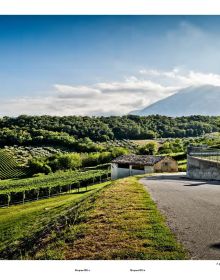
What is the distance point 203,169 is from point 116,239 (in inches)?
748

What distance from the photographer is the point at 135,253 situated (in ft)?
18.1

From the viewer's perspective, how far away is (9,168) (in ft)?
268

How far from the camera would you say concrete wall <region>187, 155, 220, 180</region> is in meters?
22.0

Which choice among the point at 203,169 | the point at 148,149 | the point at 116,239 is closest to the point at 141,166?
the point at 148,149

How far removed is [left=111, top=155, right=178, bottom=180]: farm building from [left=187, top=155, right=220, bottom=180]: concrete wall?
84.9 ft

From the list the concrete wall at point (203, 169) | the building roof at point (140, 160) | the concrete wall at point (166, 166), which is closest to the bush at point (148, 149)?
the building roof at point (140, 160)

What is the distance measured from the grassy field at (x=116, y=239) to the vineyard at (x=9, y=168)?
69.3 meters

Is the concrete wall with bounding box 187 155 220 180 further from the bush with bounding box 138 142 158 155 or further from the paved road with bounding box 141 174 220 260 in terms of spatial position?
the bush with bounding box 138 142 158 155

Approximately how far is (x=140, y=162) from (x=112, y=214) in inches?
1821

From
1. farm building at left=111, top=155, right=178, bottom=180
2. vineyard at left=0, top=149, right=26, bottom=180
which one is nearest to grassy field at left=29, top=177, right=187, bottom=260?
farm building at left=111, top=155, right=178, bottom=180

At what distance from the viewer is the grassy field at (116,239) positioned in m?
5.53

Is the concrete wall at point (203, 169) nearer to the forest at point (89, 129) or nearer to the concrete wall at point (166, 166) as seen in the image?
the concrete wall at point (166, 166)
